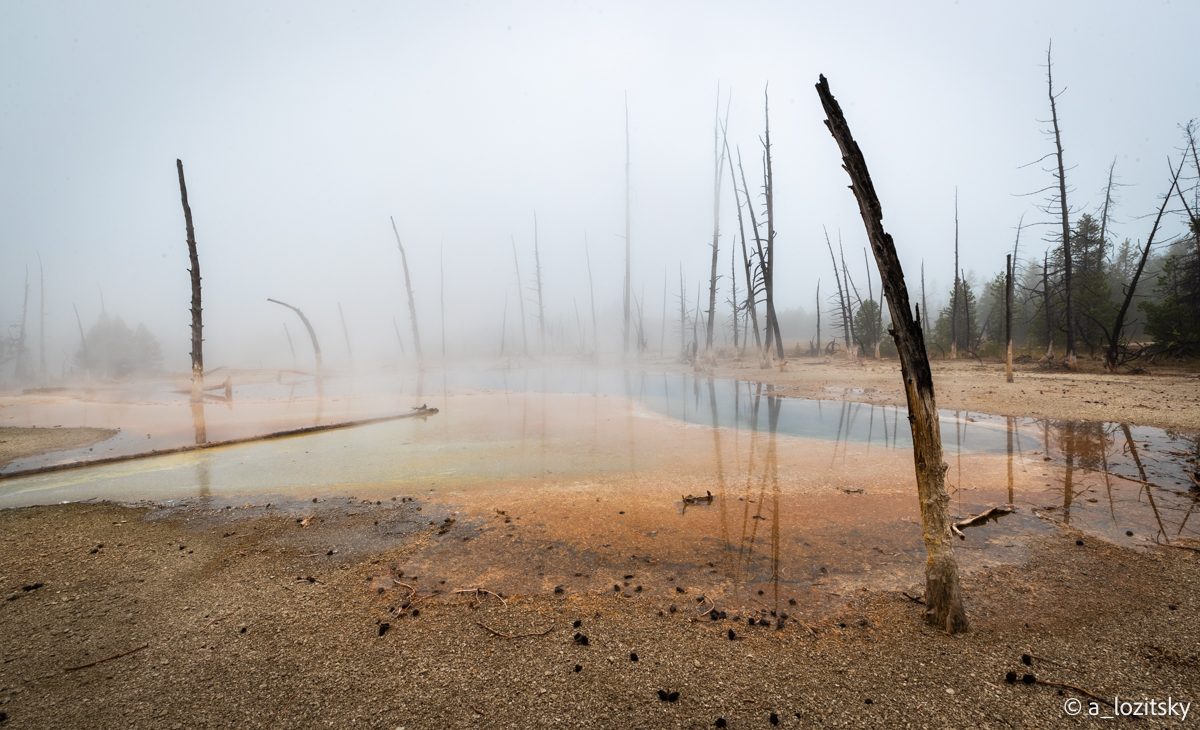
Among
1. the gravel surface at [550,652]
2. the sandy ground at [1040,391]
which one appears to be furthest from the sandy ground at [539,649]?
the sandy ground at [1040,391]

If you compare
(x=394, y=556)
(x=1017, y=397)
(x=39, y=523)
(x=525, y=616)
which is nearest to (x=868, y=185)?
(x=525, y=616)

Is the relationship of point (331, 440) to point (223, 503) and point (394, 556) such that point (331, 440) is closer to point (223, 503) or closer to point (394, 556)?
point (223, 503)

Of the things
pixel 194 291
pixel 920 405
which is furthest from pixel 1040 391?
pixel 194 291

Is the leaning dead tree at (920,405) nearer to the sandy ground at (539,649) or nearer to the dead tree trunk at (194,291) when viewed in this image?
the sandy ground at (539,649)

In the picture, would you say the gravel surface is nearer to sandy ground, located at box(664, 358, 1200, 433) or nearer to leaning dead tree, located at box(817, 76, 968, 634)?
leaning dead tree, located at box(817, 76, 968, 634)

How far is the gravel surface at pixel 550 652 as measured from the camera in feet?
9.01

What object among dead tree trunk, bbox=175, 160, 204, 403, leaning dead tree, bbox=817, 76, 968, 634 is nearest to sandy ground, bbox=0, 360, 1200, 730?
leaning dead tree, bbox=817, 76, 968, 634

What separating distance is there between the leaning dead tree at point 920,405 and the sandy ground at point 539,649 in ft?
0.87

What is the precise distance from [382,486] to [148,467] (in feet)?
18.3

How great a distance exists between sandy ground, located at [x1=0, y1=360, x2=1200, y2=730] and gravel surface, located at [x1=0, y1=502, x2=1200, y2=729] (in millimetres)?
13

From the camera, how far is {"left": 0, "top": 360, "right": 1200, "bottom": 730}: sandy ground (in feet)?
9.02

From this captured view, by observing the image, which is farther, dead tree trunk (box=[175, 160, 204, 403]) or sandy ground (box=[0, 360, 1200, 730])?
dead tree trunk (box=[175, 160, 204, 403])

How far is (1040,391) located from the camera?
15.8 meters

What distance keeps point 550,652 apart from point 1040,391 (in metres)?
19.8
